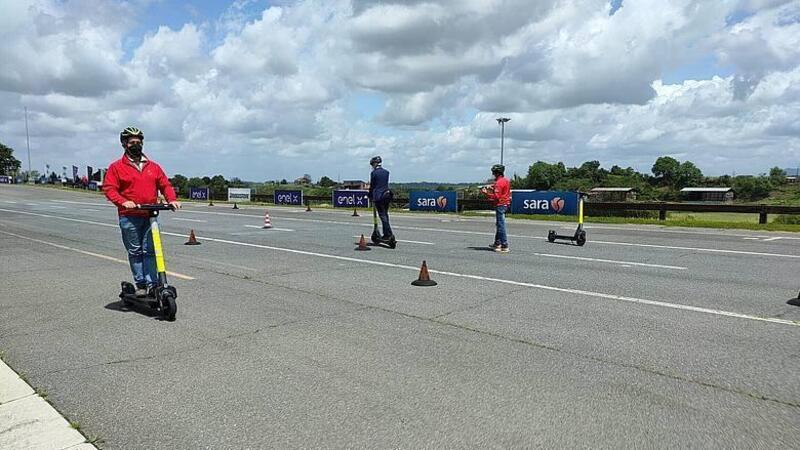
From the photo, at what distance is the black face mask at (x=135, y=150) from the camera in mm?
6223

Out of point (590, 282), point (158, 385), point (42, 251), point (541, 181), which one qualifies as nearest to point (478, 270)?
point (590, 282)

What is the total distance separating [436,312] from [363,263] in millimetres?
4417

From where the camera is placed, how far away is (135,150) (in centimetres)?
627

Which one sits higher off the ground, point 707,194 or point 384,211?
point 384,211

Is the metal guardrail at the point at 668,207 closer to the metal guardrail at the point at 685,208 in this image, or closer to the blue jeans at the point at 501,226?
the metal guardrail at the point at 685,208

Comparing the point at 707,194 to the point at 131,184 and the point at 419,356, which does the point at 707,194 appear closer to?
the point at 419,356

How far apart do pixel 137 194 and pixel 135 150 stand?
0.49m

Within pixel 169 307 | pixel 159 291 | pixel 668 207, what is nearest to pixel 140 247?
pixel 159 291

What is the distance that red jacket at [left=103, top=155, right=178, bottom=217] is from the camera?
241 inches

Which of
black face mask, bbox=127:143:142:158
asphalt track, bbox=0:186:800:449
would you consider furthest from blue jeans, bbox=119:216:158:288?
black face mask, bbox=127:143:142:158

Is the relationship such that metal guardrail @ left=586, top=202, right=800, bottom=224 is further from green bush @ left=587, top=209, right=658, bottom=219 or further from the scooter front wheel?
the scooter front wheel

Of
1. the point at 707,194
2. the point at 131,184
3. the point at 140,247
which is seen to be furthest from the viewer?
the point at 707,194

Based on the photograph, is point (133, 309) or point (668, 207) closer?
point (133, 309)

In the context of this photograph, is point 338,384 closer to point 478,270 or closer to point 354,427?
point 354,427
